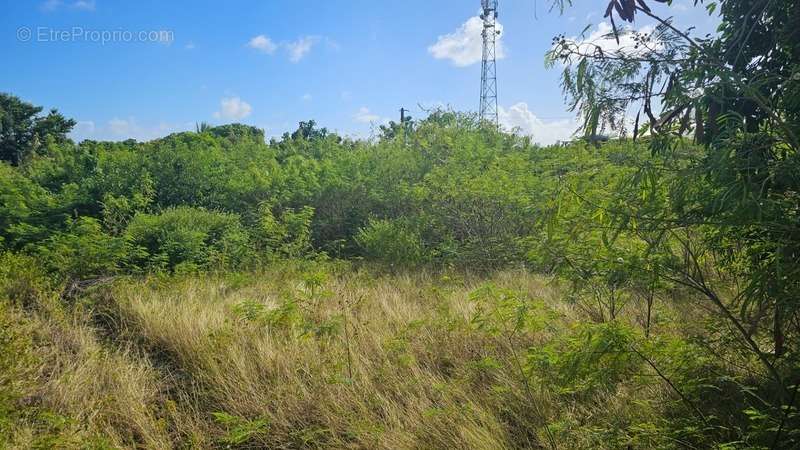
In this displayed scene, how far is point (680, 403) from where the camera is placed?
290 cm

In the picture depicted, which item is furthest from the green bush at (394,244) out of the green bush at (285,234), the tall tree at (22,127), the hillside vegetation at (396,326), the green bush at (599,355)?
the tall tree at (22,127)

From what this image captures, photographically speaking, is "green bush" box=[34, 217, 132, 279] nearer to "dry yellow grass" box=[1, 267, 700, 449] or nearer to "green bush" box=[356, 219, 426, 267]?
"dry yellow grass" box=[1, 267, 700, 449]

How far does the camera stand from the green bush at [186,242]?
23.9ft

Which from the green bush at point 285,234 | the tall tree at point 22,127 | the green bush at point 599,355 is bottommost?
the green bush at point 599,355

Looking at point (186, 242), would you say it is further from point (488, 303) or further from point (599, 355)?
point (599, 355)

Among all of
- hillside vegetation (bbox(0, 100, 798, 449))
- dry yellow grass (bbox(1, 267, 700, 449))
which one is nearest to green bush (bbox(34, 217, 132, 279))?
hillside vegetation (bbox(0, 100, 798, 449))

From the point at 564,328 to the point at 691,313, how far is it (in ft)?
3.70

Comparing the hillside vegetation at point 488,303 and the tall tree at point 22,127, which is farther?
the tall tree at point 22,127

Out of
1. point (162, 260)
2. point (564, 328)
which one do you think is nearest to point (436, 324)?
point (564, 328)

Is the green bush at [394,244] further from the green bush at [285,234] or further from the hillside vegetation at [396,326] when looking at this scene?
the green bush at [285,234]

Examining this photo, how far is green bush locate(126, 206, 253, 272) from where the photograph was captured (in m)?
7.27

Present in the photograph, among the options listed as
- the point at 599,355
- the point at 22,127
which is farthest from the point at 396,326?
the point at 22,127

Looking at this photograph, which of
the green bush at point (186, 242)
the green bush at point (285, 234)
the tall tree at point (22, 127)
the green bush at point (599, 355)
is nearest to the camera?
the green bush at point (599, 355)

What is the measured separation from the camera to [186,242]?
24.5 feet
